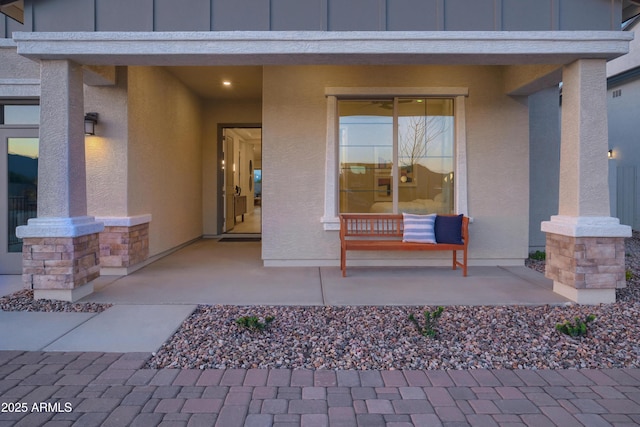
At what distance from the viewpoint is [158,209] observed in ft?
23.0

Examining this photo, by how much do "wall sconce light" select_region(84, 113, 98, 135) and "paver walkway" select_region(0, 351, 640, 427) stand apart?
11.3ft

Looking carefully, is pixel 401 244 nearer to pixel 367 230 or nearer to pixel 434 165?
pixel 367 230

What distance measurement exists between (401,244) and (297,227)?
5.51 ft

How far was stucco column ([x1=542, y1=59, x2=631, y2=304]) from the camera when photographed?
14.5ft

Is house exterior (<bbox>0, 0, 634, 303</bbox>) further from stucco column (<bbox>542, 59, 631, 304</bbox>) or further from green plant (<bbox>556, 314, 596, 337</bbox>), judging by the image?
green plant (<bbox>556, 314, 596, 337</bbox>)

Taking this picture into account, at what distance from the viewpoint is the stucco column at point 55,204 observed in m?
4.39

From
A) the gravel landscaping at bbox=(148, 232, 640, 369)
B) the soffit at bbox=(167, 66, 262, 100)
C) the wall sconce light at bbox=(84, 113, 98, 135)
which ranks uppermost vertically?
the soffit at bbox=(167, 66, 262, 100)

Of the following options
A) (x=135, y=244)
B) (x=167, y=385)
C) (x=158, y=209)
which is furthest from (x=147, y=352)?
(x=158, y=209)

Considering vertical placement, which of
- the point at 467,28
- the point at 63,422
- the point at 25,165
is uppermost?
the point at 467,28

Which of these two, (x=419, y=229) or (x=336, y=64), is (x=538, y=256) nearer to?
(x=419, y=229)

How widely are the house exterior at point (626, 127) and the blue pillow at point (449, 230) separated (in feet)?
25.0

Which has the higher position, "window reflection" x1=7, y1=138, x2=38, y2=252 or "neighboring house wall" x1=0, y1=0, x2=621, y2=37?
"neighboring house wall" x1=0, y1=0, x2=621, y2=37

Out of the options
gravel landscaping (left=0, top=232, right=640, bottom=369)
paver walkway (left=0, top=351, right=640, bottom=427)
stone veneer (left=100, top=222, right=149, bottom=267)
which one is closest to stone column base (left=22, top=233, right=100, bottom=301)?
gravel landscaping (left=0, top=232, right=640, bottom=369)

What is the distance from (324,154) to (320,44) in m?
2.14
